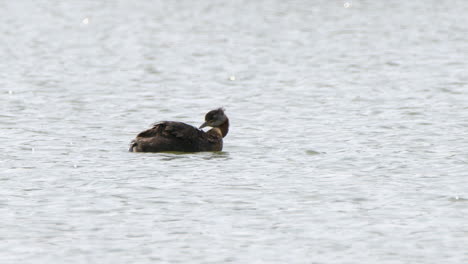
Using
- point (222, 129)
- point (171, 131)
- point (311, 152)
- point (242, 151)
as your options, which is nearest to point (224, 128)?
point (222, 129)

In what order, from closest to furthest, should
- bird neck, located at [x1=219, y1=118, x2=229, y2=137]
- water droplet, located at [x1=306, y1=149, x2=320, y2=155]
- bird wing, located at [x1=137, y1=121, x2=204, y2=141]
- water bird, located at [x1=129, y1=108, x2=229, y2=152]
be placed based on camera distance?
1. water bird, located at [x1=129, y1=108, x2=229, y2=152]
2. bird wing, located at [x1=137, y1=121, x2=204, y2=141]
3. water droplet, located at [x1=306, y1=149, x2=320, y2=155]
4. bird neck, located at [x1=219, y1=118, x2=229, y2=137]

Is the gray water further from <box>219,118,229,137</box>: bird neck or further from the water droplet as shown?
<box>219,118,229,137</box>: bird neck

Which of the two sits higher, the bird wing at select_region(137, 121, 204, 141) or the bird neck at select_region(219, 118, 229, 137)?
the bird wing at select_region(137, 121, 204, 141)

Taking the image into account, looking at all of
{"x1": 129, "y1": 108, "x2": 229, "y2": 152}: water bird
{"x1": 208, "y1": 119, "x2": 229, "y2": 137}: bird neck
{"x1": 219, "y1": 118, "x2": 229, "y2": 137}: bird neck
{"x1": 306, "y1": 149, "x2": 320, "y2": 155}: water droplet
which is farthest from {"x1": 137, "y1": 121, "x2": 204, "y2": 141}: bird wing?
{"x1": 306, "y1": 149, "x2": 320, "y2": 155}: water droplet

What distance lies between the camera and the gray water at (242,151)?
412 inches

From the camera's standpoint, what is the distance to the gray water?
10469 millimetres

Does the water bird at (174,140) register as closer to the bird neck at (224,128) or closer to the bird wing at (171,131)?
the bird wing at (171,131)

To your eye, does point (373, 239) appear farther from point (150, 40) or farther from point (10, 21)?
point (10, 21)

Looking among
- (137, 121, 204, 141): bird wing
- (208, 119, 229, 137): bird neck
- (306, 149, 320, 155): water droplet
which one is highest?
(137, 121, 204, 141): bird wing

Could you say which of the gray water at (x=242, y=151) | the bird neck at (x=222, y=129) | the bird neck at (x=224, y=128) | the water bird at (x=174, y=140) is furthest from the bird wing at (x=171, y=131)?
the bird neck at (x=224, y=128)

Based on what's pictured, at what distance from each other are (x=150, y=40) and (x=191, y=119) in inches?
674

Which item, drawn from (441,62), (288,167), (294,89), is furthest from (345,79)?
(288,167)

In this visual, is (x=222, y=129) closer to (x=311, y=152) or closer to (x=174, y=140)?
(x=174, y=140)

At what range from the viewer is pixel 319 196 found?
12.6 meters
